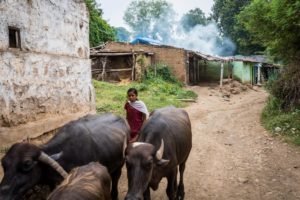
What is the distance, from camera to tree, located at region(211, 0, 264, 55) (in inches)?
1567

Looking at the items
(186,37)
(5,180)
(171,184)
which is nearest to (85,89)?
(171,184)

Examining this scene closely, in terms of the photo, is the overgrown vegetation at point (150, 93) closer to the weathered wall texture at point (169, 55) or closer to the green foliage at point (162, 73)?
the green foliage at point (162, 73)

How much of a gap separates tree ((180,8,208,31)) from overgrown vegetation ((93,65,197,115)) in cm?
3510

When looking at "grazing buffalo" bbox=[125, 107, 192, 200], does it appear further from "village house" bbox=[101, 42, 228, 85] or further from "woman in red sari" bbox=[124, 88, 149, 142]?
"village house" bbox=[101, 42, 228, 85]

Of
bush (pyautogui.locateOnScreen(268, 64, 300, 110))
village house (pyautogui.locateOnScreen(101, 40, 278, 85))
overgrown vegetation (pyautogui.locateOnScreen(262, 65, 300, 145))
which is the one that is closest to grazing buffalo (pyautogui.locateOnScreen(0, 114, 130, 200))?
overgrown vegetation (pyautogui.locateOnScreen(262, 65, 300, 145))

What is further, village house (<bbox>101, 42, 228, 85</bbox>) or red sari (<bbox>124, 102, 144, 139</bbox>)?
village house (<bbox>101, 42, 228, 85</bbox>)

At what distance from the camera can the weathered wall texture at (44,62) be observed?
7449 mm

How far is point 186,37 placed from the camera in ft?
192

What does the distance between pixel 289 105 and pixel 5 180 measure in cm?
1041

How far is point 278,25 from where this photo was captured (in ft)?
38.3

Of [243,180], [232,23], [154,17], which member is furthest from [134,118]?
[154,17]

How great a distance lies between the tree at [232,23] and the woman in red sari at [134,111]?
33.1 meters

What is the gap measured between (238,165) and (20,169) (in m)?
5.49

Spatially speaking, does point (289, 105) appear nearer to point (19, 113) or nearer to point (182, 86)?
point (19, 113)
